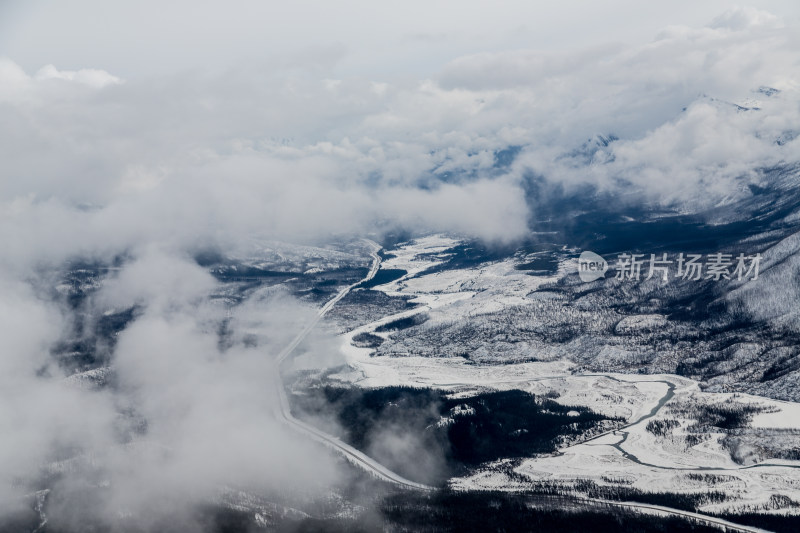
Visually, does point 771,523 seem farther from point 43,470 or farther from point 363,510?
point 43,470

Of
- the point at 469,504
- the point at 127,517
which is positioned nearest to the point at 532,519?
the point at 469,504

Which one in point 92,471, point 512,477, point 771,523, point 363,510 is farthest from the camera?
point 92,471

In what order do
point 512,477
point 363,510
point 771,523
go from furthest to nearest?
point 512,477, point 363,510, point 771,523

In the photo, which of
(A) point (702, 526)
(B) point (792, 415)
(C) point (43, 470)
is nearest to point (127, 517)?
(C) point (43, 470)

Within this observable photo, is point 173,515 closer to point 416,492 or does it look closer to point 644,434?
point 416,492

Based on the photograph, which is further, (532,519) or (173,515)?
(173,515)

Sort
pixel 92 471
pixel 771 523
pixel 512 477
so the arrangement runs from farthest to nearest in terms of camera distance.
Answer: pixel 92 471 < pixel 512 477 < pixel 771 523

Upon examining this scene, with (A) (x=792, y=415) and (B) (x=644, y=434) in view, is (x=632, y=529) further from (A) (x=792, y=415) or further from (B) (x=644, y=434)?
(A) (x=792, y=415)

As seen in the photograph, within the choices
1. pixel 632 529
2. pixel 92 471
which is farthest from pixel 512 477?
pixel 92 471

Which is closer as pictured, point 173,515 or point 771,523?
point 771,523
